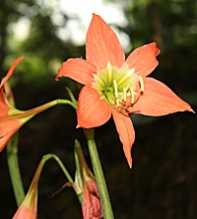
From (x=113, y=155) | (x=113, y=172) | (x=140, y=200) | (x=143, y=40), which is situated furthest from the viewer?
(x=143, y=40)

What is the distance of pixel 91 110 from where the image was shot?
3.66 feet

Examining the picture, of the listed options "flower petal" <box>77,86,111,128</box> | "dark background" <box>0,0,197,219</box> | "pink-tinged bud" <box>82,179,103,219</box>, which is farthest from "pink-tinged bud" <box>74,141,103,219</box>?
"dark background" <box>0,0,197,219</box>

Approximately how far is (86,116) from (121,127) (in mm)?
71

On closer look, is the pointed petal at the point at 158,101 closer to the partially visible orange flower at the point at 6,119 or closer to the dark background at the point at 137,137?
the partially visible orange flower at the point at 6,119

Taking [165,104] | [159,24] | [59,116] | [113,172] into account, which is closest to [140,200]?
[113,172]

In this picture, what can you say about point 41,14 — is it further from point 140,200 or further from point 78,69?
point 78,69

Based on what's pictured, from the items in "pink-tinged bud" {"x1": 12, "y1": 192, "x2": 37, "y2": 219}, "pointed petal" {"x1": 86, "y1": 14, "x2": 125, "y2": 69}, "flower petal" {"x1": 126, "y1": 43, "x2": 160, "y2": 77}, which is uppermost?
"pointed petal" {"x1": 86, "y1": 14, "x2": 125, "y2": 69}

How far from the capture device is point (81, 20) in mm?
3785

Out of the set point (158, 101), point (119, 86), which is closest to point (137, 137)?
point (119, 86)

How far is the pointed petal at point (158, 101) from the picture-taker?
1168mm

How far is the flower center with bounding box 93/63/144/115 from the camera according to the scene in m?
1.20

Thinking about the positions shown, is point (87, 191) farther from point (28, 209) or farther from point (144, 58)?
point (144, 58)

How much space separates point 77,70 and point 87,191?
245 mm

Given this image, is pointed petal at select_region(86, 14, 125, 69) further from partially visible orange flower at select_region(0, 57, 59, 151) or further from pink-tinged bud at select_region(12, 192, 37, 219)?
pink-tinged bud at select_region(12, 192, 37, 219)
